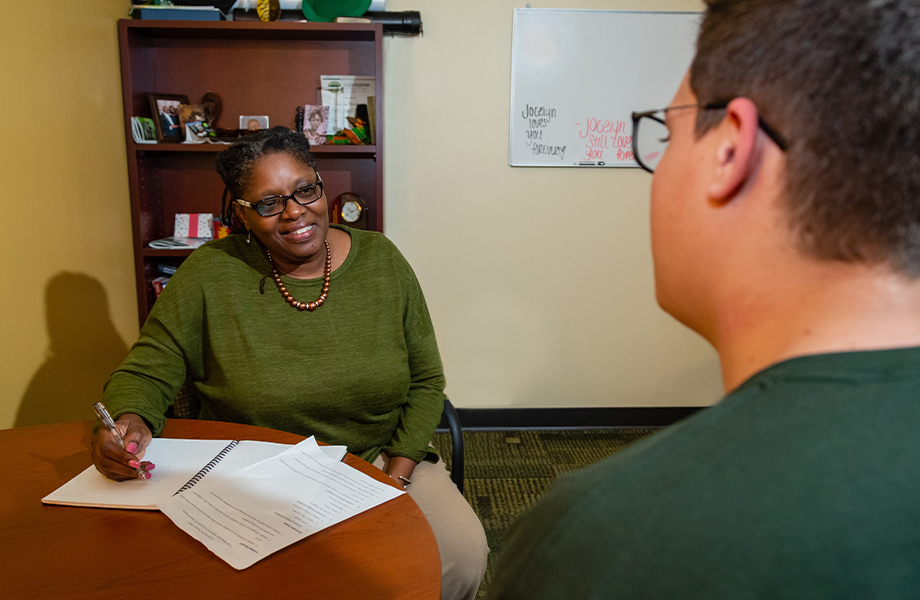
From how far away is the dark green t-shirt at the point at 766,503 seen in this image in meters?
0.34

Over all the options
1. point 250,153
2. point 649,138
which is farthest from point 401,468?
point 649,138

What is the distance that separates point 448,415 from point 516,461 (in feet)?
4.28

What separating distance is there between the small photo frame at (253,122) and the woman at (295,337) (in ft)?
3.89

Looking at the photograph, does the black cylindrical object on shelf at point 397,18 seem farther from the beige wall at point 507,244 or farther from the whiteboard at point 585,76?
the whiteboard at point 585,76

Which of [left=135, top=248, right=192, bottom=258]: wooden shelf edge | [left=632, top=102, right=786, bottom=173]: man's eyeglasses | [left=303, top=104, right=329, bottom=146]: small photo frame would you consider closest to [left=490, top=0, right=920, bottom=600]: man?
[left=632, top=102, right=786, bottom=173]: man's eyeglasses

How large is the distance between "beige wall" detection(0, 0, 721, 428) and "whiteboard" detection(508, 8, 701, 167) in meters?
0.07

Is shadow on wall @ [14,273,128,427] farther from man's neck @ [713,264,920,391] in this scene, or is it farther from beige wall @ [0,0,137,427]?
man's neck @ [713,264,920,391]

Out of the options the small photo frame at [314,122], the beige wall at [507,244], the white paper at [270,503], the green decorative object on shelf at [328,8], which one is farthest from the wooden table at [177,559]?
the green decorative object on shelf at [328,8]

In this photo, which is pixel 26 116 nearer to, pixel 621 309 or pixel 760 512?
pixel 760 512

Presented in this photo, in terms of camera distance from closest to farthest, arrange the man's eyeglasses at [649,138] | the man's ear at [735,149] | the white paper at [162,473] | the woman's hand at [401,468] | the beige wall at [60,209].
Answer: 1. the man's ear at [735,149]
2. the man's eyeglasses at [649,138]
3. the white paper at [162,473]
4. the woman's hand at [401,468]
5. the beige wall at [60,209]

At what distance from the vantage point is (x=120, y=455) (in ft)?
3.51

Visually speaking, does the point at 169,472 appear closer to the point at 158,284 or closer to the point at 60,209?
the point at 60,209

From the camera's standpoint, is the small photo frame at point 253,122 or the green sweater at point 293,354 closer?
the green sweater at point 293,354

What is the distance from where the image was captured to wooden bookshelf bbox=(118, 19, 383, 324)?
251 centimetres
